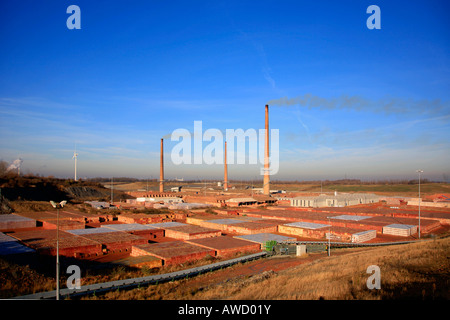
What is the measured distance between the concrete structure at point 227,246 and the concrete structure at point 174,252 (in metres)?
0.52

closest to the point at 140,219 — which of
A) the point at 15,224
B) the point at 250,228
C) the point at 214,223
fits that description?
the point at 214,223

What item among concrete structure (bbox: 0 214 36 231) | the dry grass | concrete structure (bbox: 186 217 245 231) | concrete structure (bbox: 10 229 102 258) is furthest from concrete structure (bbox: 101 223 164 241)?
the dry grass

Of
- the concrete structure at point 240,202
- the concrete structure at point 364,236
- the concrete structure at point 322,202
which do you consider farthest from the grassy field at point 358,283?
the concrete structure at point 240,202

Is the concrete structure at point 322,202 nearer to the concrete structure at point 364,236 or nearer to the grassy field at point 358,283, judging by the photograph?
the concrete structure at point 364,236

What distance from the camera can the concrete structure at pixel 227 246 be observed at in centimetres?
1593

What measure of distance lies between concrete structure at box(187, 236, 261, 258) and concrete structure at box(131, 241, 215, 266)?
524 mm

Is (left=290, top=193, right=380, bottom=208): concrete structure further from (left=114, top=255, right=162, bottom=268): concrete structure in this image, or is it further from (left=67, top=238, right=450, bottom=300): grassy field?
(left=114, top=255, right=162, bottom=268): concrete structure

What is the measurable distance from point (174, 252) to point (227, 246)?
3254 mm

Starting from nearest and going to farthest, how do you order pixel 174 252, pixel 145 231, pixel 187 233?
pixel 174 252 → pixel 187 233 → pixel 145 231

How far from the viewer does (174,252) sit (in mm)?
14930

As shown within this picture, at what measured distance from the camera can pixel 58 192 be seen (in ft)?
150

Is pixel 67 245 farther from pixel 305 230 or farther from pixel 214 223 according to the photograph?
pixel 305 230
